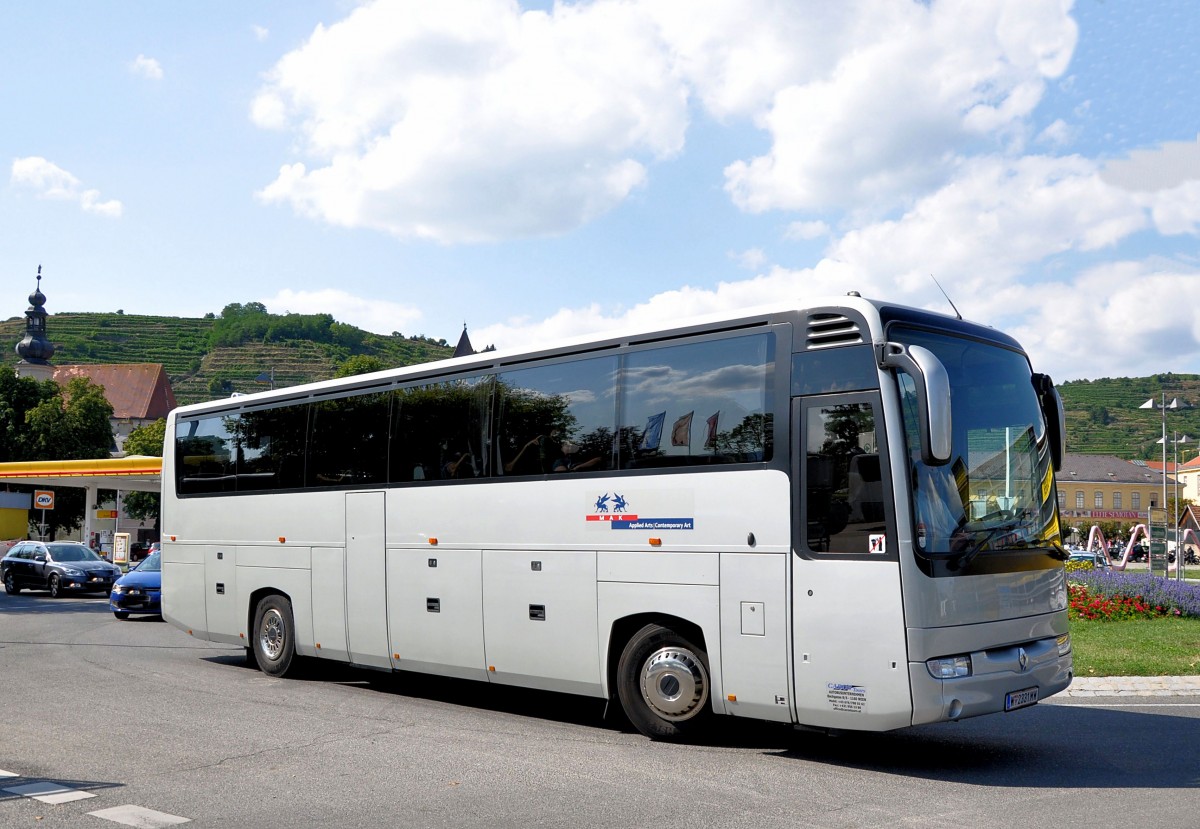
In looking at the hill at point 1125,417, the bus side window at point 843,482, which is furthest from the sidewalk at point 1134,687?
the hill at point 1125,417

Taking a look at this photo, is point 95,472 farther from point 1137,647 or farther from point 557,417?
point 1137,647

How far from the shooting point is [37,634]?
1961 cm

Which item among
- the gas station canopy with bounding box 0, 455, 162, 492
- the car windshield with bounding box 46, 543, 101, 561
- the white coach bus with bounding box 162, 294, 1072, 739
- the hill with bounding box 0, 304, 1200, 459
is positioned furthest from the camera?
the hill with bounding box 0, 304, 1200, 459

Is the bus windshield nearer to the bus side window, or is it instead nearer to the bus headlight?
the bus side window

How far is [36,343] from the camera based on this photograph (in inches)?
3743

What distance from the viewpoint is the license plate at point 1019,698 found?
825cm

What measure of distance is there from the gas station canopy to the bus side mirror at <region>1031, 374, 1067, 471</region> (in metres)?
29.2

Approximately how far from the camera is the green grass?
13.5 meters

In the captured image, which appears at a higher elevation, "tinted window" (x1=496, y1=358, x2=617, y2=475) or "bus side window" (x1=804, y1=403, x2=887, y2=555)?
"tinted window" (x1=496, y1=358, x2=617, y2=475)

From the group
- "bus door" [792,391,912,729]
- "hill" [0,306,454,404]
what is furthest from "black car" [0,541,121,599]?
"hill" [0,306,454,404]

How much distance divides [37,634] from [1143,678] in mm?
17271

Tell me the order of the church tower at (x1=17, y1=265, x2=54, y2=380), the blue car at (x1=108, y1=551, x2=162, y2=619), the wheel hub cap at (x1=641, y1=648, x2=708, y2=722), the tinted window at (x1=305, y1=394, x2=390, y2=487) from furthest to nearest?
the church tower at (x1=17, y1=265, x2=54, y2=380)
the blue car at (x1=108, y1=551, x2=162, y2=619)
the tinted window at (x1=305, y1=394, x2=390, y2=487)
the wheel hub cap at (x1=641, y1=648, x2=708, y2=722)

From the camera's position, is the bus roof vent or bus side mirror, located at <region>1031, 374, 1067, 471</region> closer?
the bus roof vent

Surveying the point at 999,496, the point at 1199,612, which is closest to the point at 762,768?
the point at 999,496
